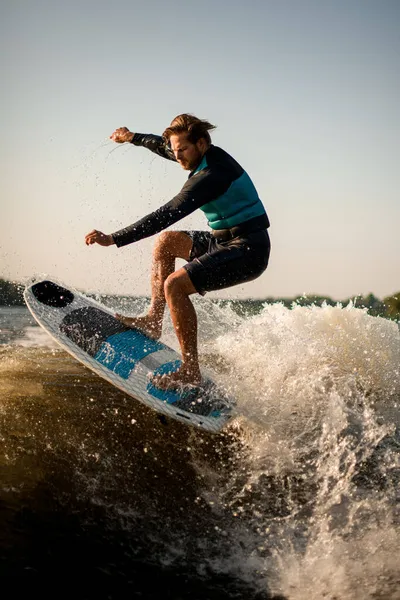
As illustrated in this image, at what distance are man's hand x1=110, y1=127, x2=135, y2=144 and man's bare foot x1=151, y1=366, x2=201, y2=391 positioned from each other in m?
2.81

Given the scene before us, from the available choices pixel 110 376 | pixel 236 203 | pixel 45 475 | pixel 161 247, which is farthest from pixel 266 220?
pixel 45 475

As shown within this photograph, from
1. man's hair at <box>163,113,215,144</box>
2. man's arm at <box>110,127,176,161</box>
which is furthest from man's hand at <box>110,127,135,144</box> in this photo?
man's hair at <box>163,113,215,144</box>

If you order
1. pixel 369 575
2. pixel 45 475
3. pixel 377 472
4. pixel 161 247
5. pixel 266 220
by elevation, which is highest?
pixel 266 220

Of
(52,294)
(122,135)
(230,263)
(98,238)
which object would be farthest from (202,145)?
(52,294)

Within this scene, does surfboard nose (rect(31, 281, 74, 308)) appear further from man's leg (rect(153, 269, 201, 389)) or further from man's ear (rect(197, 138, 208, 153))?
man's ear (rect(197, 138, 208, 153))

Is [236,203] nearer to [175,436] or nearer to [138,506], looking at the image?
[175,436]

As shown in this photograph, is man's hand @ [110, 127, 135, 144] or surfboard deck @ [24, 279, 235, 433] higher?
man's hand @ [110, 127, 135, 144]

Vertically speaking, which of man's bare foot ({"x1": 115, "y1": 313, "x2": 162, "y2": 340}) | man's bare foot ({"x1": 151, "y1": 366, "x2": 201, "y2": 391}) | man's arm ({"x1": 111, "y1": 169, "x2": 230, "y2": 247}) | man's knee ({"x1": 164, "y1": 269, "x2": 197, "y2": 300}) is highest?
man's arm ({"x1": 111, "y1": 169, "x2": 230, "y2": 247})

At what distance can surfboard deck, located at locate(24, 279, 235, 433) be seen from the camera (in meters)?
4.73

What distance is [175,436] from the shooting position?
4.95m

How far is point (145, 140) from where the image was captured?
19.3 ft

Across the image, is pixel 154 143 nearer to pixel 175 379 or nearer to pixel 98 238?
pixel 98 238

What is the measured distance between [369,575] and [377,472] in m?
1.56

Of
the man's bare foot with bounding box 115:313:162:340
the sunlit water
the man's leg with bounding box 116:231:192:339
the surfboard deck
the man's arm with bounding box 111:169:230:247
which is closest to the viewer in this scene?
the sunlit water
